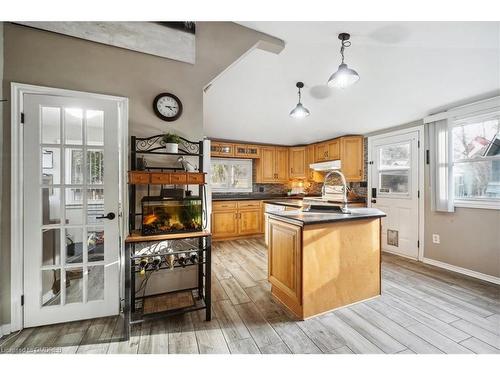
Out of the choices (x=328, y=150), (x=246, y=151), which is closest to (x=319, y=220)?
(x=328, y=150)

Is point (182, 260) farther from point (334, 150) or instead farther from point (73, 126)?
point (334, 150)

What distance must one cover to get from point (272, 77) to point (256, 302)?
115 inches

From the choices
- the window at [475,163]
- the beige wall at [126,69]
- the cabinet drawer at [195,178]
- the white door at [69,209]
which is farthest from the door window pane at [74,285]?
the window at [475,163]

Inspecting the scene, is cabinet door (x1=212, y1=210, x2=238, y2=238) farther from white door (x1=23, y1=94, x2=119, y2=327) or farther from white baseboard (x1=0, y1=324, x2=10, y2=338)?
white baseboard (x1=0, y1=324, x2=10, y2=338)

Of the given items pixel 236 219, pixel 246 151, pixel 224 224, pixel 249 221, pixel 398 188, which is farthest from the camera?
pixel 246 151

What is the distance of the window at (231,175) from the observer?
523cm

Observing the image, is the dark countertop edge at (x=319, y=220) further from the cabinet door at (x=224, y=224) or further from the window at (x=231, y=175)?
the window at (x=231, y=175)

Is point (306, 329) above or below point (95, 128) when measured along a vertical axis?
below

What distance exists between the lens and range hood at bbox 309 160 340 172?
443cm

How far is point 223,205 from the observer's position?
457 centimetres

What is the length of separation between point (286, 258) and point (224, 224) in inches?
A: 104

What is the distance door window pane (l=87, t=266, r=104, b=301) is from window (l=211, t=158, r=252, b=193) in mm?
3385

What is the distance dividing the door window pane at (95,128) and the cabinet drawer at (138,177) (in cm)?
44
